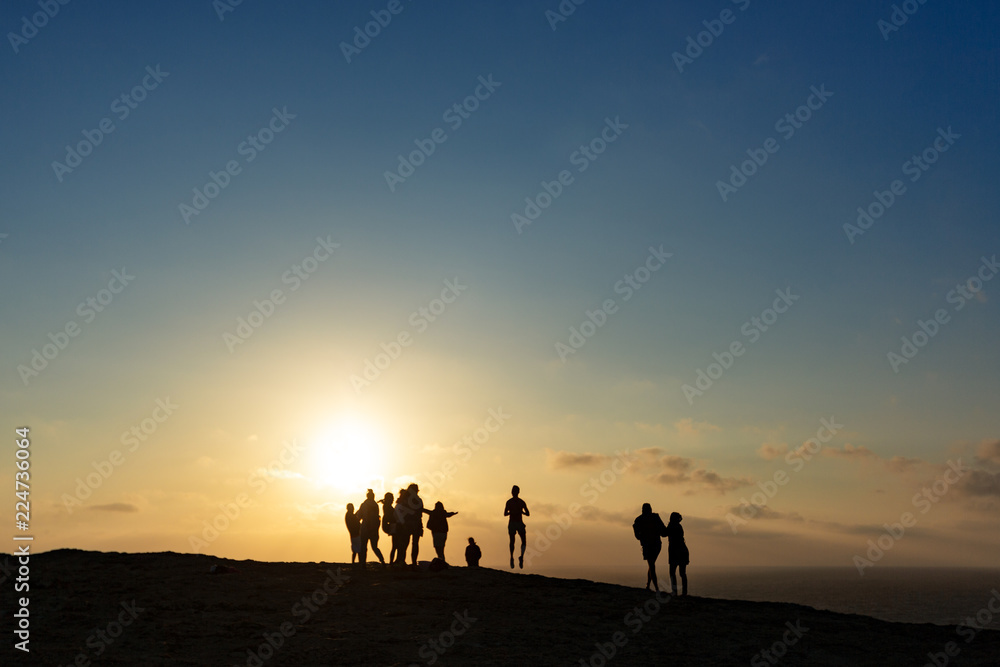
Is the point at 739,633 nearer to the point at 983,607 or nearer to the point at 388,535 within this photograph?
the point at 388,535

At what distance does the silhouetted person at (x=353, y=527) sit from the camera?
2716 centimetres

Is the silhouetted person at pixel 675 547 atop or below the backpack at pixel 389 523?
below

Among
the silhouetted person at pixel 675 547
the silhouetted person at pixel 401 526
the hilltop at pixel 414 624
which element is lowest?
the hilltop at pixel 414 624

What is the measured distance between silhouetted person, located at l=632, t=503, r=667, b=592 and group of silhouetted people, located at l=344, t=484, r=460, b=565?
607 cm

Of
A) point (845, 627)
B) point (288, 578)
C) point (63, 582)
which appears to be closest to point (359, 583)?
point (288, 578)

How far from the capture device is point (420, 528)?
25312mm

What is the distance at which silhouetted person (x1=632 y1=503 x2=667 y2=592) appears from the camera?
2305cm

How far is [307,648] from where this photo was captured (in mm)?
17703

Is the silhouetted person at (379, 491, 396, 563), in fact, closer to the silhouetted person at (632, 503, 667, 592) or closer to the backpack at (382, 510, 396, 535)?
the backpack at (382, 510, 396, 535)

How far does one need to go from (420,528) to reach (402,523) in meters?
0.65

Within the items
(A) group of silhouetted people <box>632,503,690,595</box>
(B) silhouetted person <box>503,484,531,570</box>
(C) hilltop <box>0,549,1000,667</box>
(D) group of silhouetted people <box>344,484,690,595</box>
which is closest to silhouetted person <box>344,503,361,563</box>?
(D) group of silhouetted people <box>344,484,690,595</box>

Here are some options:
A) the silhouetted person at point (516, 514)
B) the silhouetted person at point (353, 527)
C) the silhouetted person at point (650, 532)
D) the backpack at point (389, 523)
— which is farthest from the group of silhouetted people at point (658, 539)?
the silhouetted person at point (353, 527)

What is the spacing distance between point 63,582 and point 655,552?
1727 centimetres

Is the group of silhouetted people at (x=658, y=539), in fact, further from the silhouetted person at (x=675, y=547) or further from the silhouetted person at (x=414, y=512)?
the silhouetted person at (x=414, y=512)
